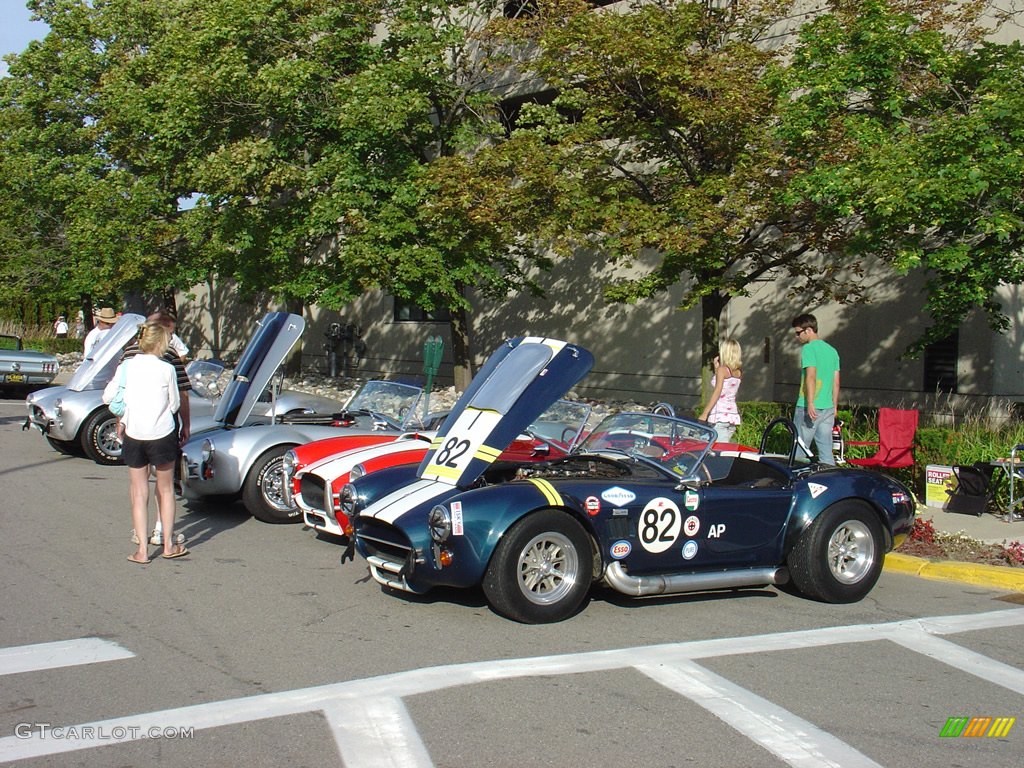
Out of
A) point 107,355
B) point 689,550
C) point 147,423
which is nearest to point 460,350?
point 107,355

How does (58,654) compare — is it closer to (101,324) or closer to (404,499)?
(404,499)

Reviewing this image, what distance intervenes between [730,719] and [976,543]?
4.89m

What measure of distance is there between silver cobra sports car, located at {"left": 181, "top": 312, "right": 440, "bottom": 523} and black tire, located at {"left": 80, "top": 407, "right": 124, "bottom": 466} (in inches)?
119

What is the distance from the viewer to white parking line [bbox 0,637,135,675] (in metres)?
5.25

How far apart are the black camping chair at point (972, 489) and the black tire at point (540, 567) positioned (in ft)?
18.1

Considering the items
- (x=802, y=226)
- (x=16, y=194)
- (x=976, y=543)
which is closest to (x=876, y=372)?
(x=802, y=226)

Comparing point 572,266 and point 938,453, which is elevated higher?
point 572,266

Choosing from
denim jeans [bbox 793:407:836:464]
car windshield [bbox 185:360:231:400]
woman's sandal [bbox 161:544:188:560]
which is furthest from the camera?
car windshield [bbox 185:360:231:400]

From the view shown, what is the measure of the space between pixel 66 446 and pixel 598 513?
9.41 metres

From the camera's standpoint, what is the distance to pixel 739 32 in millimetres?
14547

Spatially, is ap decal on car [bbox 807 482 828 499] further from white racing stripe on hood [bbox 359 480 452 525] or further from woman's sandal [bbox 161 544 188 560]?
woman's sandal [bbox 161 544 188 560]

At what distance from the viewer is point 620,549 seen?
6.36 metres

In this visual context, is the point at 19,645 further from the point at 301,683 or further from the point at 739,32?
the point at 739,32

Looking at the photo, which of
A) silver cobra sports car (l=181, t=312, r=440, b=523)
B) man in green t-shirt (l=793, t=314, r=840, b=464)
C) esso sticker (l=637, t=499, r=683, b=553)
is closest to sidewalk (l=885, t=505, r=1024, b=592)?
man in green t-shirt (l=793, t=314, r=840, b=464)
